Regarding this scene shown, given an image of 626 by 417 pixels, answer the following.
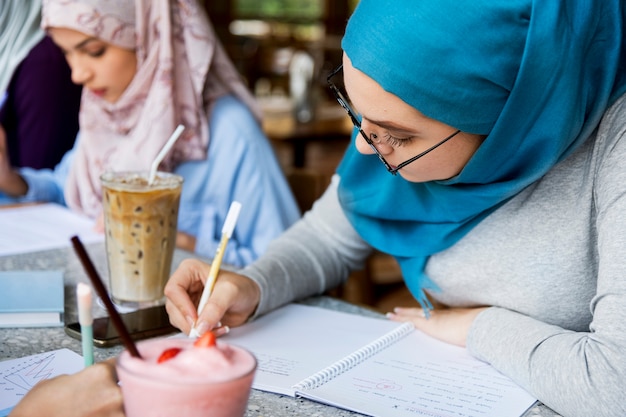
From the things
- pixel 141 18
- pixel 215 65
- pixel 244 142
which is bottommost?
pixel 244 142

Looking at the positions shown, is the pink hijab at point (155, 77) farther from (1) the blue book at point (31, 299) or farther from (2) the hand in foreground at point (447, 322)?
(2) the hand in foreground at point (447, 322)

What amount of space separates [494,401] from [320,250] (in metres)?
0.54

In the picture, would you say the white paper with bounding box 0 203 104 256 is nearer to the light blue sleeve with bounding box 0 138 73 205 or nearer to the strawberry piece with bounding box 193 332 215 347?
the light blue sleeve with bounding box 0 138 73 205

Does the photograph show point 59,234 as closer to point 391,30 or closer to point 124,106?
point 124,106

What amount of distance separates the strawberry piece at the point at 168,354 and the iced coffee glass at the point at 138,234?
606mm

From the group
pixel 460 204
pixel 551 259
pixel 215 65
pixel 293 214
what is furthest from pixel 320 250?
pixel 215 65

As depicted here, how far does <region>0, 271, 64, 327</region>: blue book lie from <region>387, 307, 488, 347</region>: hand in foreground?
517mm

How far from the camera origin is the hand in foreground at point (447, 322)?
1.06 metres

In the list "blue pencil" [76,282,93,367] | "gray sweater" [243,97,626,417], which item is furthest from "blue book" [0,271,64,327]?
"blue pencil" [76,282,93,367]

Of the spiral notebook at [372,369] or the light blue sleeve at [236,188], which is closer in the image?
the spiral notebook at [372,369]

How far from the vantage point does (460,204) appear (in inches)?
42.9

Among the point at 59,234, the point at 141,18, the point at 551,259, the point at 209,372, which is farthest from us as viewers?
the point at 141,18

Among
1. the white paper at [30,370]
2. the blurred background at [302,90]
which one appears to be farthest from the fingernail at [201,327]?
the blurred background at [302,90]

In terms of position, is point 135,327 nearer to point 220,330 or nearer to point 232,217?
point 220,330
